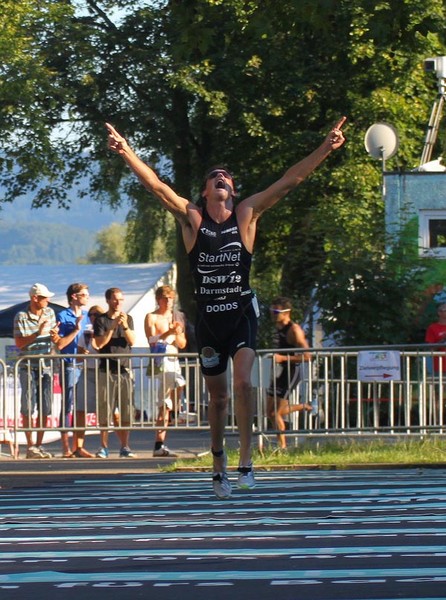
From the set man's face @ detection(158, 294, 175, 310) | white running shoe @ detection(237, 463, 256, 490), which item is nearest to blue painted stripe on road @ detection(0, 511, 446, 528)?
white running shoe @ detection(237, 463, 256, 490)

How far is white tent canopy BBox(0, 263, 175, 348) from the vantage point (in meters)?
29.6

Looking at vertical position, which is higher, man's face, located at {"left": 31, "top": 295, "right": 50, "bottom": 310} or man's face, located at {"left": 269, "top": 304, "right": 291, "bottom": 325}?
man's face, located at {"left": 31, "top": 295, "right": 50, "bottom": 310}

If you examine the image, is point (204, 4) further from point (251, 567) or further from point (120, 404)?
point (251, 567)

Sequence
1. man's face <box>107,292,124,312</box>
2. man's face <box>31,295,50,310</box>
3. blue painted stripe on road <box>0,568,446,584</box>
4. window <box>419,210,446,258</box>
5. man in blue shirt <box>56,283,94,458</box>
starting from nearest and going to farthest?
blue painted stripe on road <box>0,568,446,584</box>, man's face <box>107,292,124,312</box>, man in blue shirt <box>56,283,94,458</box>, man's face <box>31,295,50,310</box>, window <box>419,210,446,258</box>

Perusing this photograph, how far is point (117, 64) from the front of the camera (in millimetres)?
37312

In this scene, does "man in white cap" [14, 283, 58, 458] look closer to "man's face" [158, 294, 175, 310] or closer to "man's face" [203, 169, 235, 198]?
"man's face" [158, 294, 175, 310]

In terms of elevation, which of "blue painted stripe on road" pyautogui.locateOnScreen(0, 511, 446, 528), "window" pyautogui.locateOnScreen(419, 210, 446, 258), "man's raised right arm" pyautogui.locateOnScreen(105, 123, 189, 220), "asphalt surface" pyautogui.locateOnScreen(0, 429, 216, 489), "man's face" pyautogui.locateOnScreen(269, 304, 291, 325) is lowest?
"asphalt surface" pyautogui.locateOnScreen(0, 429, 216, 489)

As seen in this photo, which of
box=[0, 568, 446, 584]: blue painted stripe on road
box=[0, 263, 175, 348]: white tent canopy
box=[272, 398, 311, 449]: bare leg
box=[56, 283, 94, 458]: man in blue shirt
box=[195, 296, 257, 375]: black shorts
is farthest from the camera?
box=[0, 263, 175, 348]: white tent canopy

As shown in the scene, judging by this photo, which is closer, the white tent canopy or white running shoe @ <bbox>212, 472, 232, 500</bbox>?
white running shoe @ <bbox>212, 472, 232, 500</bbox>

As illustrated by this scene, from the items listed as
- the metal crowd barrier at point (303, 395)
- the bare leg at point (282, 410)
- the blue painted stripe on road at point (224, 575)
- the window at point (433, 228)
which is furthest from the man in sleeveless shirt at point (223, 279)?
the window at point (433, 228)

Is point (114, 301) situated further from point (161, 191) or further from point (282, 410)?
point (161, 191)

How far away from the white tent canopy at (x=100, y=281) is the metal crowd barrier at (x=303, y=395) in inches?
473

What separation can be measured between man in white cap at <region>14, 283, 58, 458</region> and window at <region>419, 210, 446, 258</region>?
7911mm

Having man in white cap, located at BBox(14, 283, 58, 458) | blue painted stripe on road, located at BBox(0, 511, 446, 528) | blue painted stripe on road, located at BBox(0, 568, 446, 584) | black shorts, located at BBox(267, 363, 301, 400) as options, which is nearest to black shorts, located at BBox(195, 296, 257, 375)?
blue painted stripe on road, located at BBox(0, 511, 446, 528)
